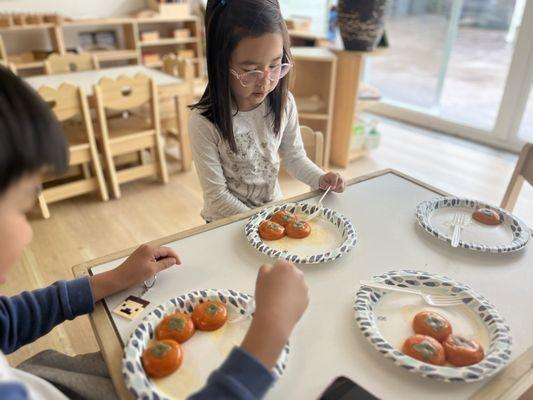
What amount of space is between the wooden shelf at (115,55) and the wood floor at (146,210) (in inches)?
63.9

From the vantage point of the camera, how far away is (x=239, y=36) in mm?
953

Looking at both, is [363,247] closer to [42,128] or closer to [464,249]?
[464,249]

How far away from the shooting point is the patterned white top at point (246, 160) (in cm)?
110

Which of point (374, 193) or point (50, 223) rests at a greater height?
point (374, 193)

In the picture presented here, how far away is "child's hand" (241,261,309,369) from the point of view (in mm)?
513

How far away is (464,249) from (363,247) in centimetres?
20

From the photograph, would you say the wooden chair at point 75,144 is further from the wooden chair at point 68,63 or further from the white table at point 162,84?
the wooden chair at point 68,63

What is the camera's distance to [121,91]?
88.6 inches

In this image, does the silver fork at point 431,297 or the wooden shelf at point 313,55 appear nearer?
the silver fork at point 431,297

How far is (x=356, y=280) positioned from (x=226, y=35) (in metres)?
0.62

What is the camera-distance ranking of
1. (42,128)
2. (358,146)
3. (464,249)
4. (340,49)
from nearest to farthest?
(42,128)
(464,249)
(340,49)
(358,146)

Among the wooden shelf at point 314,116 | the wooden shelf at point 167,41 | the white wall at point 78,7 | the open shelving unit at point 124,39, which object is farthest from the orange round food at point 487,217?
the white wall at point 78,7

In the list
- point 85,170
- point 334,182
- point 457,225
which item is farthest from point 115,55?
point 457,225

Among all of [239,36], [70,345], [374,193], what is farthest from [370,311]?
[70,345]
